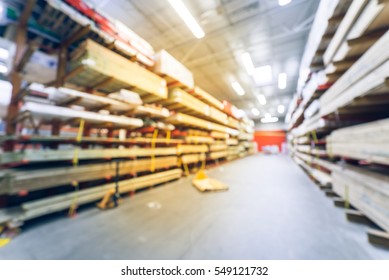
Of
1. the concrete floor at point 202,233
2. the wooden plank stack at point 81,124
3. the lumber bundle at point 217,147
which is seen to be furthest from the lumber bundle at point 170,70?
the lumber bundle at point 217,147

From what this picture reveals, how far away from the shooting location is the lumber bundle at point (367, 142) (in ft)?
5.72

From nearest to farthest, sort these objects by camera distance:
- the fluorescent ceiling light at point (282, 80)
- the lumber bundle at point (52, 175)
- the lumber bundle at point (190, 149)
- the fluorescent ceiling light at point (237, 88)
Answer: the lumber bundle at point (52, 175), the lumber bundle at point (190, 149), the fluorescent ceiling light at point (282, 80), the fluorescent ceiling light at point (237, 88)

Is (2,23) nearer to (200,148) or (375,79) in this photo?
(375,79)

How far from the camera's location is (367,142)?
6.81 ft

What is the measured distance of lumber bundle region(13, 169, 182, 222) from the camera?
2.20 meters

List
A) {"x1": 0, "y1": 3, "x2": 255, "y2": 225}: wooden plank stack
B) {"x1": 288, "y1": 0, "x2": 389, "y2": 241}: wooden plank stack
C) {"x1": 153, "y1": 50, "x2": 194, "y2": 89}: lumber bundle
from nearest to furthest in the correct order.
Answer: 1. {"x1": 288, "y1": 0, "x2": 389, "y2": 241}: wooden plank stack
2. {"x1": 0, "y1": 3, "x2": 255, "y2": 225}: wooden plank stack
3. {"x1": 153, "y1": 50, "x2": 194, "y2": 89}: lumber bundle

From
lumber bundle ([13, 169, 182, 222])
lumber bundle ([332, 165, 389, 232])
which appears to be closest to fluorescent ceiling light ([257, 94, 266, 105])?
lumber bundle ([332, 165, 389, 232])

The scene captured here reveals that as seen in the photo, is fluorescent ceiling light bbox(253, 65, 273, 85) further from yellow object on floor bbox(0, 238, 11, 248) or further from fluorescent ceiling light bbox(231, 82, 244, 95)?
yellow object on floor bbox(0, 238, 11, 248)

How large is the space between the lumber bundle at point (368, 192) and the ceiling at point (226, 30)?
570 centimetres

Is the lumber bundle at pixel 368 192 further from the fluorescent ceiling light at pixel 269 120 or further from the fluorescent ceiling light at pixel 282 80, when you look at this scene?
the fluorescent ceiling light at pixel 269 120

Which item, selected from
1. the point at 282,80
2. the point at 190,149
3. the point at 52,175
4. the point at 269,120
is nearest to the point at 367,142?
the point at 52,175

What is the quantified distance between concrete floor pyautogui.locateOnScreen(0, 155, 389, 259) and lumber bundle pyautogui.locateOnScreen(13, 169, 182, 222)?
185mm

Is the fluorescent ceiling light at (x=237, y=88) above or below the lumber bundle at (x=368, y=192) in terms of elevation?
above
